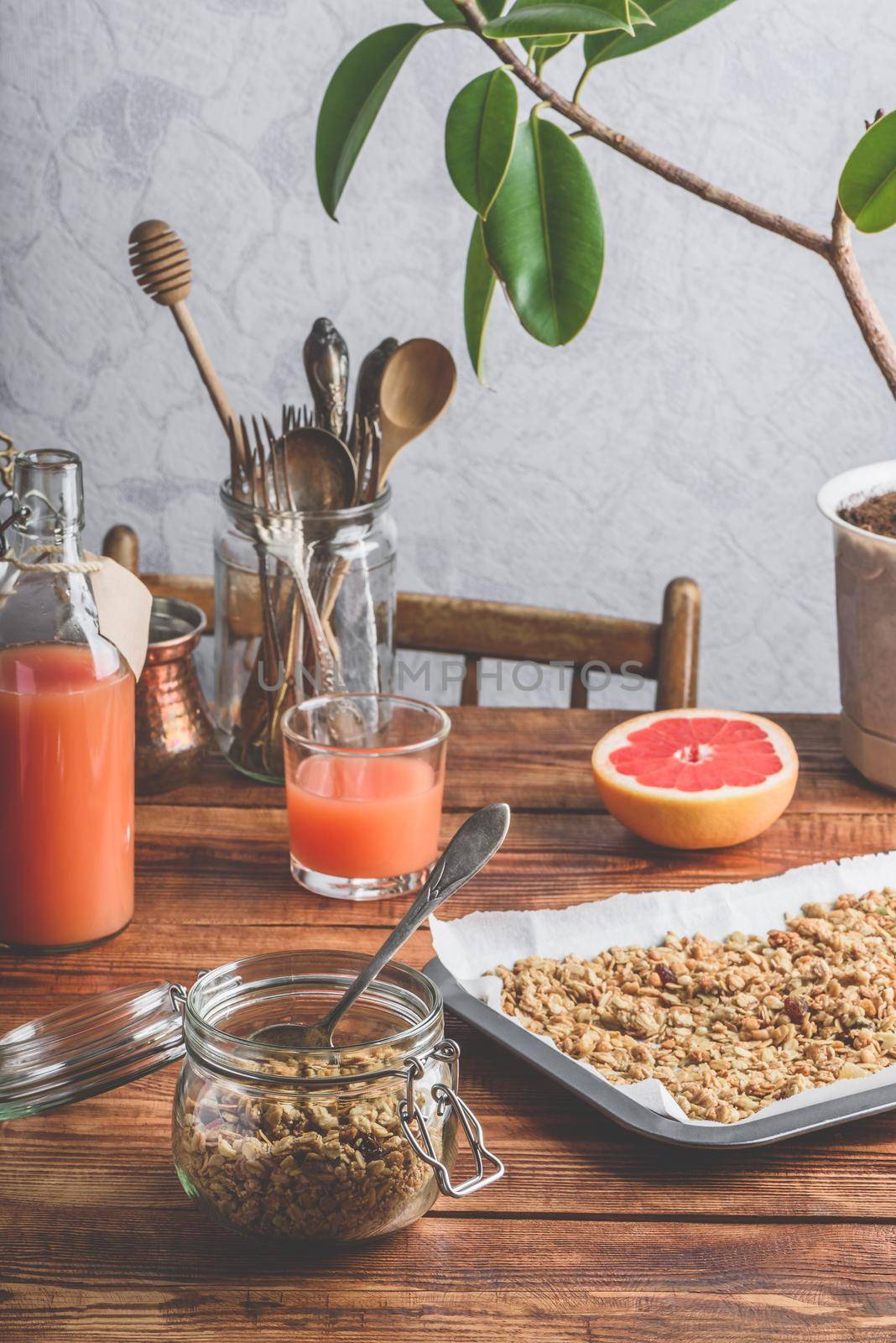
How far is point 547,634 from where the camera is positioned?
1.51m

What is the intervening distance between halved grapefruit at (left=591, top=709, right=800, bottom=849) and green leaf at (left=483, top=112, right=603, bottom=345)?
0.35m

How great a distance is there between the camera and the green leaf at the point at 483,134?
1.09 m

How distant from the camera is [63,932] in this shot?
0.93 metres

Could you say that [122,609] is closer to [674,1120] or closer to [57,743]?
[57,743]

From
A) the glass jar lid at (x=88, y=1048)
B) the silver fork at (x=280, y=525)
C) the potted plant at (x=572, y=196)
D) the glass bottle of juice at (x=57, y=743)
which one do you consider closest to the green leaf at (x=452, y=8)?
the potted plant at (x=572, y=196)

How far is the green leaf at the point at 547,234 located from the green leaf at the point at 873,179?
202mm

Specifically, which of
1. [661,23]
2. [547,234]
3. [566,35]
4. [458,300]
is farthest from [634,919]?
[458,300]

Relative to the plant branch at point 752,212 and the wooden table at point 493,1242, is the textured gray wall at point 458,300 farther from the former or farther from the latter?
the wooden table at point 493,1242

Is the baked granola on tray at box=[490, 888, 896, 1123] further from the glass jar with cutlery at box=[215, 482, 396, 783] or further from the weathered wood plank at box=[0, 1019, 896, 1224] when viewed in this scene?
the glass jar with cutlery at box=[215, 482, 396, 783]

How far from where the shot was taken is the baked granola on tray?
0.78 meters

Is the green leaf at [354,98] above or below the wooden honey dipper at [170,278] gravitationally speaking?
above

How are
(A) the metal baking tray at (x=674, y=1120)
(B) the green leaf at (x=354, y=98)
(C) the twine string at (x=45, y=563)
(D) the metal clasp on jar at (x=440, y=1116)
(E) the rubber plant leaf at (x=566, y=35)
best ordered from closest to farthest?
(D) the metal clasp on jar at (x=440, y=1116) → (A) the metal baking tray at (x=674, y=1120) → (C) the twine string at (x=45, y=563) → (E) the rubber plant leaf at (x=566, y=35) → (B) the green leaf at (x=354, y=98)

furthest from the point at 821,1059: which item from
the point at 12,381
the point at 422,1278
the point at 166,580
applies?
the point at 12,381

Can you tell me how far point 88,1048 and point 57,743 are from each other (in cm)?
21
